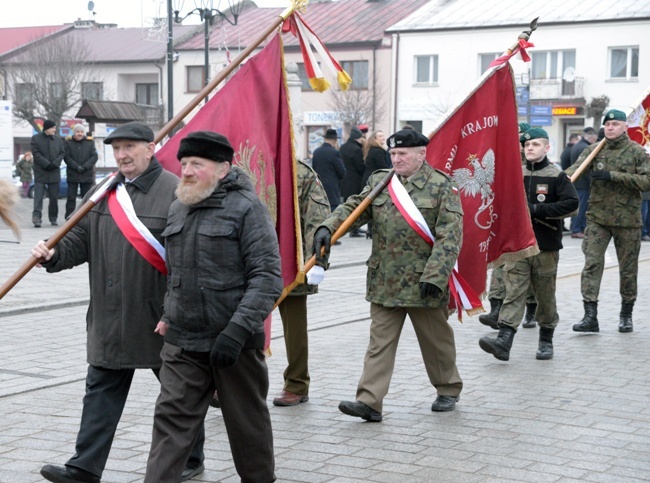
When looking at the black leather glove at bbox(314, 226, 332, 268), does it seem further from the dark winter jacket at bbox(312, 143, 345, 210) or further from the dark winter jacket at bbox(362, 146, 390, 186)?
the dark winter jacket at bbox(362, 146, 390, 186)

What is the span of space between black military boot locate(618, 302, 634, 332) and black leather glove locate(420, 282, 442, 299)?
4277 mm

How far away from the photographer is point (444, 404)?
7.15m

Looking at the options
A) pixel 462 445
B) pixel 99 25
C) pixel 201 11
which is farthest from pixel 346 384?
pixel 99 25

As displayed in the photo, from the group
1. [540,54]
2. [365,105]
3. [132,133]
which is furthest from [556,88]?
[132,133]

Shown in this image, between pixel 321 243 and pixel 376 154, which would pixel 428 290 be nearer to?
pixel 321 243

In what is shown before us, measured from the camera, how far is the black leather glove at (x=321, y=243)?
6.70 meters

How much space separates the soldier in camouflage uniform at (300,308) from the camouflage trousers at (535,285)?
6.93 ft

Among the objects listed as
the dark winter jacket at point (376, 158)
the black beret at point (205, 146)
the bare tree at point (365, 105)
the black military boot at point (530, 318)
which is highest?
the bare tree at point (365, 105)

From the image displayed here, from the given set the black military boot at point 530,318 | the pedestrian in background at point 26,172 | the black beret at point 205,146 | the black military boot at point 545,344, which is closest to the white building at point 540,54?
the pedestrian in background at point 26,172

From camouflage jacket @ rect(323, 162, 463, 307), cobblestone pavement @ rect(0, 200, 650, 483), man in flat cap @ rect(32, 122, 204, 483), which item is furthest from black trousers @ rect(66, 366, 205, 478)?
camouflage jacket @ rect(323, 162, 463, 307)

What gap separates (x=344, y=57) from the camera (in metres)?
55.5

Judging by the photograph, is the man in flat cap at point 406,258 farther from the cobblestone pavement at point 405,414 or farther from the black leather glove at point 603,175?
the black leather glove at point 603,175

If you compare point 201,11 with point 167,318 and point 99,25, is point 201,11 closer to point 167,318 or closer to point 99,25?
point 167,318

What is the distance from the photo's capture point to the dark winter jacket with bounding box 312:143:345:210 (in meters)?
19.3
